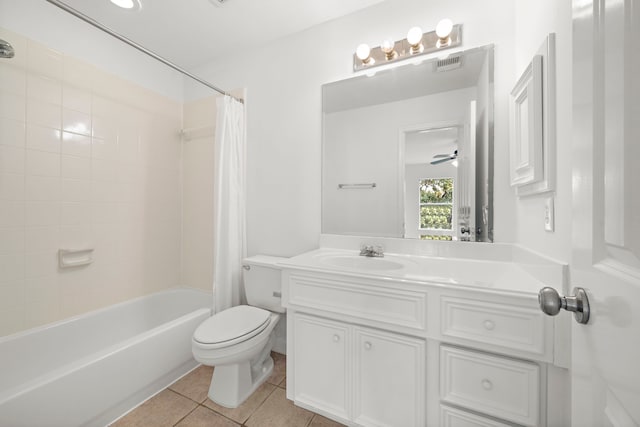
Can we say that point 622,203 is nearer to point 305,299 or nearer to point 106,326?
point 305,299

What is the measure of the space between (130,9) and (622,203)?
248 cm

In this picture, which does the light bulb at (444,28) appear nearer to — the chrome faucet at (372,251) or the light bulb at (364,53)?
the light bulb at (364,53)

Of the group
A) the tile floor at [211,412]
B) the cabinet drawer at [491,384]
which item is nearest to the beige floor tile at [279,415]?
the tile floor at [211,412]

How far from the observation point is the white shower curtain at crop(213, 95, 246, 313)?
1.87 metres

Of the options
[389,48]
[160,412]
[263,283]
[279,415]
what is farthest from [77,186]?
[389,48]

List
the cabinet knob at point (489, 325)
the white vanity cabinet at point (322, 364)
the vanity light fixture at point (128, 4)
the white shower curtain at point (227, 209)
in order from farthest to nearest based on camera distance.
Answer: the white shower curtain at point (227, 209) < the vanity light fixture at point (128, 4) < the white vanity cabinet at point (322, 364) < the cabinet knob at point (489, 325)

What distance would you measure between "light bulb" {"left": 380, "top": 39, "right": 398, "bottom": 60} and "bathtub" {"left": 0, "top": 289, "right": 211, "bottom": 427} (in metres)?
2.10

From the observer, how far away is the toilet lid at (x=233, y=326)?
1.34 metres

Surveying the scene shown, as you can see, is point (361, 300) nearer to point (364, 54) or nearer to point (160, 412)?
point (160, 412)

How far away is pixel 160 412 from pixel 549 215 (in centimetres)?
209

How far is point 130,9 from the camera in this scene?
1627 millimetres

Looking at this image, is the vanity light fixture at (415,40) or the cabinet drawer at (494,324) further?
the vanity light fixture at (415,40)

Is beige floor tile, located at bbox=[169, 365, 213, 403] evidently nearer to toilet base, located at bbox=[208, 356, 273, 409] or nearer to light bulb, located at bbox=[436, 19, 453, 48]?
toilet base, located at bbox=[208, 356, 273, 409]

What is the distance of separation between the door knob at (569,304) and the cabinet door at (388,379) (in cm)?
65
